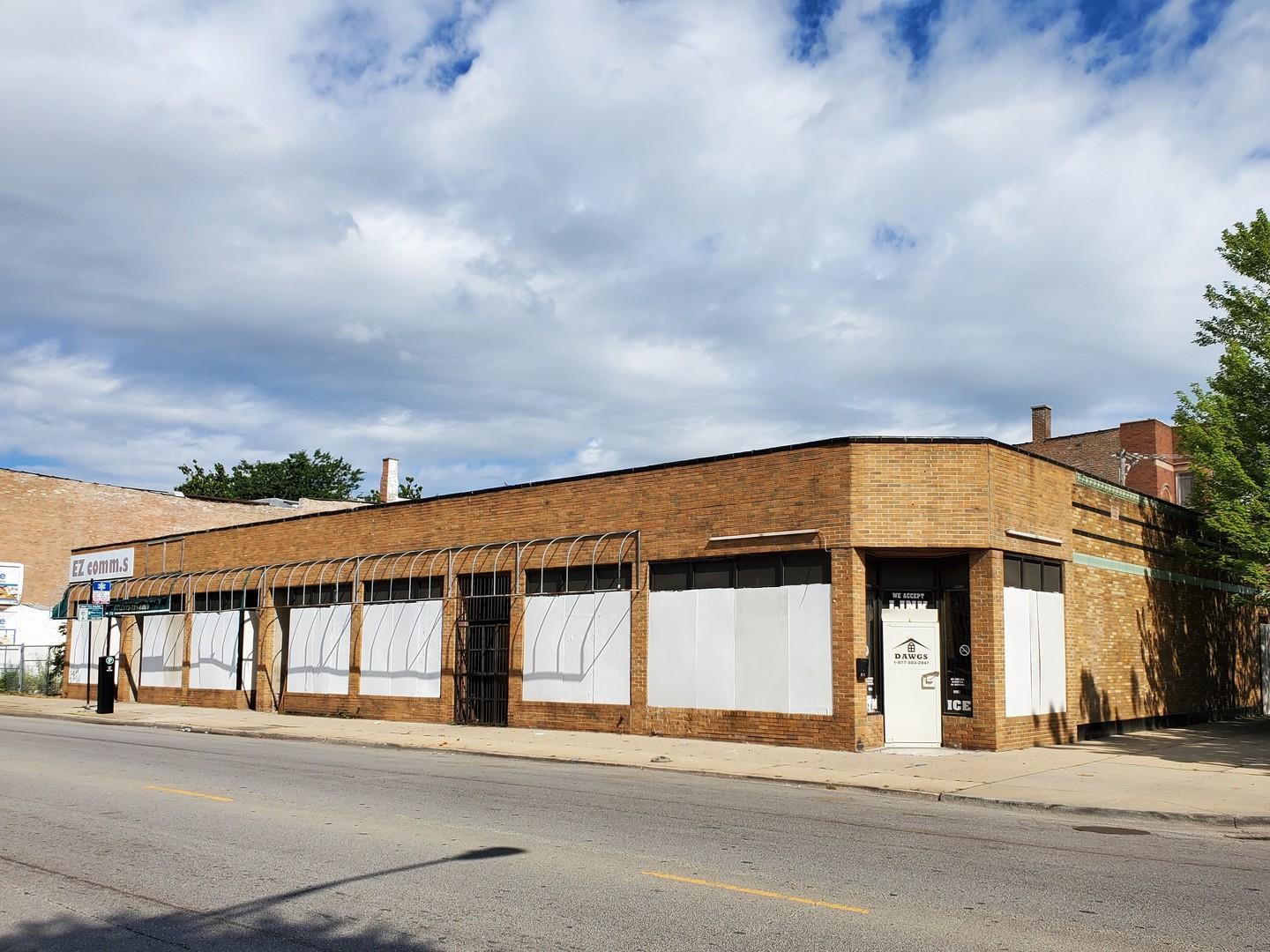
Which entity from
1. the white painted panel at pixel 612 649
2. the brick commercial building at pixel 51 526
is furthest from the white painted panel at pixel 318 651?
the brick commercial building at pixel 51 526

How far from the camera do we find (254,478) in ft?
289

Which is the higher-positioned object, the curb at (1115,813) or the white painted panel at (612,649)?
the white painted panel at (612,649)

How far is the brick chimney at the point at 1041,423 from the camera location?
53.4 metres

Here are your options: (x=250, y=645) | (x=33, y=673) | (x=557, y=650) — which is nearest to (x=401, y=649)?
(x=557, y=650)

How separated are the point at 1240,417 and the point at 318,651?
23736mm

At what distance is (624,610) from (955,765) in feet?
26.6

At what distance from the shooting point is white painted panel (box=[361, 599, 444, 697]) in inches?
1081

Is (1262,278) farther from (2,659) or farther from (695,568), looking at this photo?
(2,659)

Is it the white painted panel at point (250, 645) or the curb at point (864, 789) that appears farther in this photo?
the white painted panel at point (250, 645)

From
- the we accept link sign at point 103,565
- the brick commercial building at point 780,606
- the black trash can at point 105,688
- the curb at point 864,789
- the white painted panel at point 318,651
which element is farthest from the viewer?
the we accept link sign at point 103,565

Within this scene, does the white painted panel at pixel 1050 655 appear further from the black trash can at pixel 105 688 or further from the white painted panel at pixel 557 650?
the black trash can at pixel 105 688

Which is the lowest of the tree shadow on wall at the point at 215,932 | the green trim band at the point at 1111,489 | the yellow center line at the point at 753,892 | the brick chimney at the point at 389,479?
the yellow center line at the point at 753,892

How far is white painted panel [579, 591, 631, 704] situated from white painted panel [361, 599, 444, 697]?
5123 mm

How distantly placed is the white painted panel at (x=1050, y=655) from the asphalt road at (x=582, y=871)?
26.8ft
